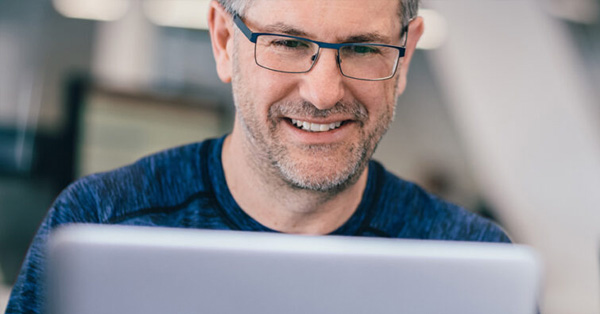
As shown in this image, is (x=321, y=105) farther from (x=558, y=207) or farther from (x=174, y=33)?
(x=558, y=207)

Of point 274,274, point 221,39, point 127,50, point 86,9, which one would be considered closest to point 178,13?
point 127,50

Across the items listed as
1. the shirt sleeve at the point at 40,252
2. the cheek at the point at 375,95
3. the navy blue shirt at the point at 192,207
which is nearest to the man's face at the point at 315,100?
the cheek at the point at 375,95

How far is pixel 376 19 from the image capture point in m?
0.96

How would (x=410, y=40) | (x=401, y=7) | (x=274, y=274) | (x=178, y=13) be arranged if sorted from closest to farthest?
1. (x=274, y=274)
2. (x=401, y=7)
3. (x=410, y=40)
4. (x=178, y=13)

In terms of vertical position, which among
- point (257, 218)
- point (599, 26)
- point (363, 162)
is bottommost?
point (257, 218)

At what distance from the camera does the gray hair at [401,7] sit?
994 millimetres

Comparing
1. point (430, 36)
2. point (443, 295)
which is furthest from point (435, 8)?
point (443, 295)

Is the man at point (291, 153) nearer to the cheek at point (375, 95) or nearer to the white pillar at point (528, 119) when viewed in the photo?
the cheek at point (375, 95)

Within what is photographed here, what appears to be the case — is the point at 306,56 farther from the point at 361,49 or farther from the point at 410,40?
the point at 410,40

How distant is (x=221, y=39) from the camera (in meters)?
1.11

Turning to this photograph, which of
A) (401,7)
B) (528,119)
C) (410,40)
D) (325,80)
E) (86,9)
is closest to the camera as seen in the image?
(325,80)

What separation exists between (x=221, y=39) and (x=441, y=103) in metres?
2.35

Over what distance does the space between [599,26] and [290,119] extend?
3.03m

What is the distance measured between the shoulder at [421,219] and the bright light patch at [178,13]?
1.90 m
